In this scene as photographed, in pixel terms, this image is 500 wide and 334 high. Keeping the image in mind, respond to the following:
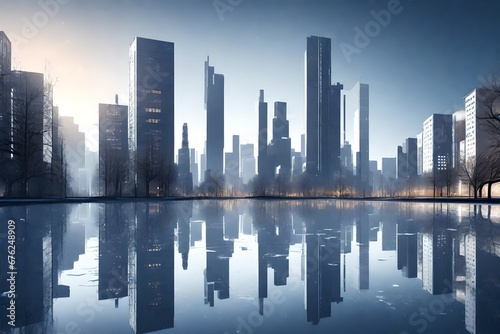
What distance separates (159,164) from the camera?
69.8 metres

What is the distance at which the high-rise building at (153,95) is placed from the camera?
422ft

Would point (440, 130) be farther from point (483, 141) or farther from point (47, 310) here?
point (47, 310)

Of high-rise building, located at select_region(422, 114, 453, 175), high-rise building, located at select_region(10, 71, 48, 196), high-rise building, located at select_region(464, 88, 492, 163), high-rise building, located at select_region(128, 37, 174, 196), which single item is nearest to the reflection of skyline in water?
high-rise building, located at select_region(10, 71, 48, 196)

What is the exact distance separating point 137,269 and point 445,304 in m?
6.21

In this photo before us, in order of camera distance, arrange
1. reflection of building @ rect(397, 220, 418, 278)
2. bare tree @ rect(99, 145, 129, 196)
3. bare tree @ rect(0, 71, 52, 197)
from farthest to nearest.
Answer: bare tree @ rect(99, 145, 129, 196), bare tree @ rect(0, 71, 52, 197), reflection of building @ rect(397, 220, 418, 278)

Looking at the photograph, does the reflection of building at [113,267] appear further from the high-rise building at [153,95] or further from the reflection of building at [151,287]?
the high-rise building at [153,95]

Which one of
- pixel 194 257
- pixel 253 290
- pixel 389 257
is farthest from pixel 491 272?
pixel 194 257

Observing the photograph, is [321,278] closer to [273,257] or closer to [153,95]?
[273,257]

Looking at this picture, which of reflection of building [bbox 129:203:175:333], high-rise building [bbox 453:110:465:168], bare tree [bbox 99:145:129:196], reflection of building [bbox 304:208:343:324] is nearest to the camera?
reflection of building [bbox 129:203:175:333]

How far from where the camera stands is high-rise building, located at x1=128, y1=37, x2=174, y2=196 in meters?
129

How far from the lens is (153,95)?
12950cm

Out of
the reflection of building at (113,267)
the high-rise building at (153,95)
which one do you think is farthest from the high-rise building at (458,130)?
the reflection of building at (113,267)

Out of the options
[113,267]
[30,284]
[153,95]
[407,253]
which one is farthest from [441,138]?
[30,284]

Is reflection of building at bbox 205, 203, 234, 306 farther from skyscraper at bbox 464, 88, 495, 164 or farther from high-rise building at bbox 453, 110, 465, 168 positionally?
high-rise building at bbox 453, 110, 465, 168
